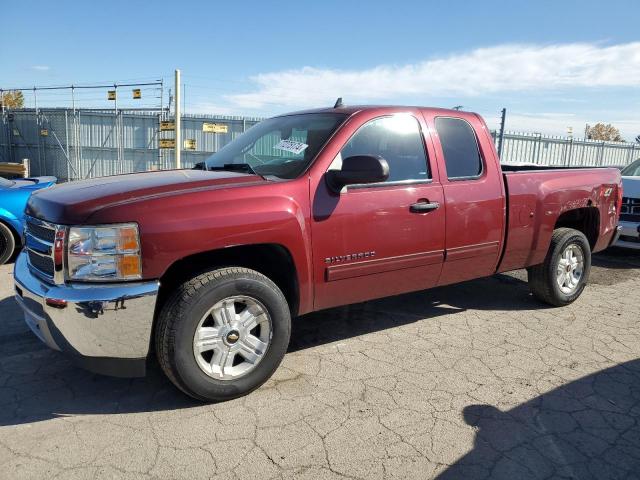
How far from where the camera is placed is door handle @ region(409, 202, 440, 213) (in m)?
3.76

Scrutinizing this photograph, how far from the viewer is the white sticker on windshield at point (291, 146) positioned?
145 inches

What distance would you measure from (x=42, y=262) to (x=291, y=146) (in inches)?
71.9

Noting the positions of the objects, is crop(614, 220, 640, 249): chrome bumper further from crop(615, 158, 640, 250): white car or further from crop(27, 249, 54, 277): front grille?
crop(27, 249, 54, 277): front grille

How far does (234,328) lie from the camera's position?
10.2 ft

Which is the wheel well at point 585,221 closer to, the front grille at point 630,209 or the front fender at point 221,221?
the front grille at point 630,209

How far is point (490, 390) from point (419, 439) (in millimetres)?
Answer: 806

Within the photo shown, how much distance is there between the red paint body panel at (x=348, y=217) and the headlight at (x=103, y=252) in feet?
0.16

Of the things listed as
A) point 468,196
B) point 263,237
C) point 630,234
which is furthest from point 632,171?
point 263,237

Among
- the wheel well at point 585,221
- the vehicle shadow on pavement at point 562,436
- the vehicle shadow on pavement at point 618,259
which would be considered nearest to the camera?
the vehicle shadow on pavement at point 562,436

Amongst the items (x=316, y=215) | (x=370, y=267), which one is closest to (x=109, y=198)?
(x=316, y=215)

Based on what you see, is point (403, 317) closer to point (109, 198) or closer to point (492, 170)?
point (492, 170)

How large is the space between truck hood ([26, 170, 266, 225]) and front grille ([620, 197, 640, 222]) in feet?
21.5

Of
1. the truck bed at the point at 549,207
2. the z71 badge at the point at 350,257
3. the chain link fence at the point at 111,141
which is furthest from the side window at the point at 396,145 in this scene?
the chain link fence at the point at 111,141

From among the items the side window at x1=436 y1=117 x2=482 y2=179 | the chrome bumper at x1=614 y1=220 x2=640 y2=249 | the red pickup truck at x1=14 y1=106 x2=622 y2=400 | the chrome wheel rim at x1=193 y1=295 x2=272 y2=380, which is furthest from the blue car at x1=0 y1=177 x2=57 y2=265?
the chrome bumper at x1=614 y1=220 x2=640 y2=249
